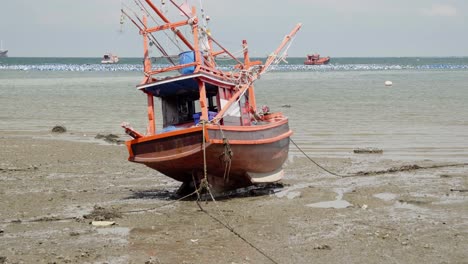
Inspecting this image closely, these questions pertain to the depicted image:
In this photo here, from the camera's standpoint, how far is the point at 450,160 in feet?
60.6

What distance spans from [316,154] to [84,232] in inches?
421

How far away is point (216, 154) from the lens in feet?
42.8

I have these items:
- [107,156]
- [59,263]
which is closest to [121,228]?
[59,263]

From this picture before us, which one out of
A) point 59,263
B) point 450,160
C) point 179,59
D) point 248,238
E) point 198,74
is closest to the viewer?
point 59,263

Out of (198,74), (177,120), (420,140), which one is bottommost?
(420,140)

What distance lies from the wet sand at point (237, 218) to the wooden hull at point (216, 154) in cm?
50

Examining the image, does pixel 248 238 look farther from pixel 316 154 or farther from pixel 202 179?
pixel 316 154

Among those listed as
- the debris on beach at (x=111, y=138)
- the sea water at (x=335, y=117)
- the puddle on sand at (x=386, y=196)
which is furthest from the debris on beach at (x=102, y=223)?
the debris on beach at (x=111, y=138)

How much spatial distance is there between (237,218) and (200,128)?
6.34ft

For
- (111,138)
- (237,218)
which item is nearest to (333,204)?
(237,218)

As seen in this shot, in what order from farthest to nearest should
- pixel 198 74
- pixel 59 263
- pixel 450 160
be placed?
pixel 450 160, pixel 198 74, pixel 59 263

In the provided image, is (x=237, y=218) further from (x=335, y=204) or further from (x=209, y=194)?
(x=209, y=194)

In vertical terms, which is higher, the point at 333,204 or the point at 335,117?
the point at 333,204

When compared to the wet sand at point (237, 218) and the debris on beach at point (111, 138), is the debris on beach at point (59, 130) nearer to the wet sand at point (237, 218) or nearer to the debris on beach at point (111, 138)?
the debris on beach at point (111, 138)
